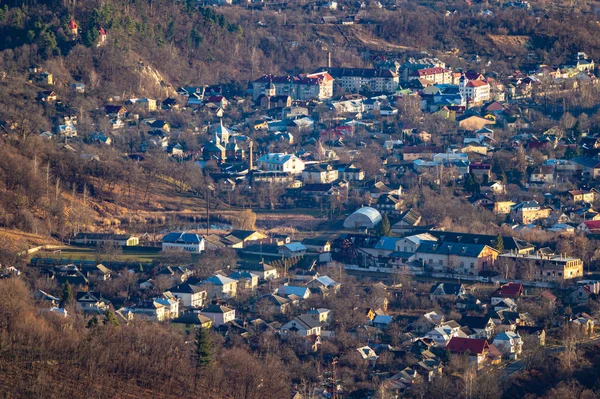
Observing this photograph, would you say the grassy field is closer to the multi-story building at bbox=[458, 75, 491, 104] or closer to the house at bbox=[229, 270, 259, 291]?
the house at bbox=[229, 270, 259, 291]

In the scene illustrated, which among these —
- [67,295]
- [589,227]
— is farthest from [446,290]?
[67,295]

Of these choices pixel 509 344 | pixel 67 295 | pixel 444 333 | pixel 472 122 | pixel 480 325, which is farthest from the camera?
pixel 472 122

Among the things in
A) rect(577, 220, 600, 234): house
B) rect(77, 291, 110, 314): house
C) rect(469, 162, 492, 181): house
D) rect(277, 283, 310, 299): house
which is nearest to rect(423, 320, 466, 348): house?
rect(277, 283, 310, 299): house

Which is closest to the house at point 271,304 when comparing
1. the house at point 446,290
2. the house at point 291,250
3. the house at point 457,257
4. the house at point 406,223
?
the house at point 446,290

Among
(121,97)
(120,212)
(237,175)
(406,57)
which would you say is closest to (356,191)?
(237,175)

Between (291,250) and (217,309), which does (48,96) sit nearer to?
(291,250)

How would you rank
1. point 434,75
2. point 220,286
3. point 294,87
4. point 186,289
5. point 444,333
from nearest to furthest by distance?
point 444,333
point 186,289
point 220,286
point 294,87
point 434,75

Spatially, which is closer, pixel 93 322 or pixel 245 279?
pixel 93 322

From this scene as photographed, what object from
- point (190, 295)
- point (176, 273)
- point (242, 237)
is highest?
point (190, 295)
